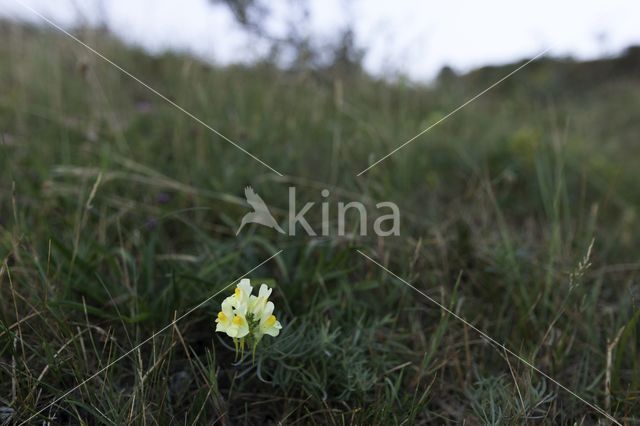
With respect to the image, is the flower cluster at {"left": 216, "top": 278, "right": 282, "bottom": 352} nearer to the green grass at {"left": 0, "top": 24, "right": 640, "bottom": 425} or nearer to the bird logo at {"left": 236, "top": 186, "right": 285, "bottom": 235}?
the green grass at {"left": 0, "top": 24, "right": 640, "bottom": 425}

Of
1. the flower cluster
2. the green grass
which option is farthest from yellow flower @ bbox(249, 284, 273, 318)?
the green grass

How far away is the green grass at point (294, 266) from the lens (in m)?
0.98

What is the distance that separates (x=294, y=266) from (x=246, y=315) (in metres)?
0.54

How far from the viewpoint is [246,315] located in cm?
88

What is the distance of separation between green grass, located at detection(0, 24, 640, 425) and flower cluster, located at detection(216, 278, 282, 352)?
0.10 metres

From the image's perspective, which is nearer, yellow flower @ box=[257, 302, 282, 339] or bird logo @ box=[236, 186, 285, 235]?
yellow flower @ box=[257, 302, 282, 339]

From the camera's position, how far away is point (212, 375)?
89cm

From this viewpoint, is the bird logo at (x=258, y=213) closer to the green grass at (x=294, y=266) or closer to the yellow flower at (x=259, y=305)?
the green grass at (x=294, y=266)

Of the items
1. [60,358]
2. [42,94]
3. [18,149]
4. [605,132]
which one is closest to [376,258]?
[60,358]

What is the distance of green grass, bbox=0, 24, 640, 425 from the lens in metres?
0.98

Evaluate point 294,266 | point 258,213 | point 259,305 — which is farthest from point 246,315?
point 258,213

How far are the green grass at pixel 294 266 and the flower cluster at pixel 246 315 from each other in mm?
96

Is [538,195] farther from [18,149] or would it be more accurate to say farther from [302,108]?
[18,149]

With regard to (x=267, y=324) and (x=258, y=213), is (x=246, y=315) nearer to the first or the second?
(x=267, y=324)
